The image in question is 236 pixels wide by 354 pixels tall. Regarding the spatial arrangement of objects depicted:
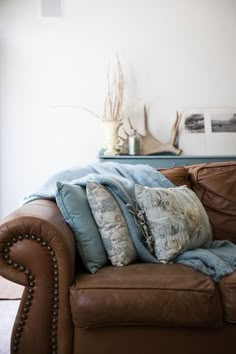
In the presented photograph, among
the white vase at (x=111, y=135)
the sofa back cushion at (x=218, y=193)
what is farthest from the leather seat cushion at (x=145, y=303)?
the white vase at (x=111, y=135)

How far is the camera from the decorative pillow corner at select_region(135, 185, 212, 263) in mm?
1538

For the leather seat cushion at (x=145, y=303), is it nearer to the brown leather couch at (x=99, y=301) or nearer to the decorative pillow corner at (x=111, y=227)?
the brown leather couch at (x=99, y=301)

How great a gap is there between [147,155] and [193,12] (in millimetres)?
1508

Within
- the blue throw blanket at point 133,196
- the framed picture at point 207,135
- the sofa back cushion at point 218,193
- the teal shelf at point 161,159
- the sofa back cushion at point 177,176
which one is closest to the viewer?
the blue throw blanket at point 133,196

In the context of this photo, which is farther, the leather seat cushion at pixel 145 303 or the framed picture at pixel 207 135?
the framed picture at pixel 207 135

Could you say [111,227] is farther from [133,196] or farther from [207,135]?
[207,135]

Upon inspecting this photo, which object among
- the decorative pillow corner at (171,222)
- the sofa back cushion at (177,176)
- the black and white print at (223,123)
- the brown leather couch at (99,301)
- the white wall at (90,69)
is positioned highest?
the white wall at (90,69)

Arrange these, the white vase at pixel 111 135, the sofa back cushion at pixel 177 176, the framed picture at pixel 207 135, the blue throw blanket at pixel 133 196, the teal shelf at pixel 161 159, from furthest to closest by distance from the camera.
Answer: the framed picture at pixel 207 135 → the white vase at pixel 111 135 → the teal shelf at pixel 161 159 → the sofa back cushion at pixel 177 176 → the blue throw blanket at pixel 133 196

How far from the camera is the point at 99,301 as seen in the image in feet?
4.09

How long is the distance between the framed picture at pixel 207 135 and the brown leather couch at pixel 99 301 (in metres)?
2.17

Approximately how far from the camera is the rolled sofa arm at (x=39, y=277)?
50.6 inches

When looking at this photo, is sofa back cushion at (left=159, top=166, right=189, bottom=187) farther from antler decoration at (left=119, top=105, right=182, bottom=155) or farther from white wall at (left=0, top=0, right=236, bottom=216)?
white wall at (left=0, top=0, right=236, bottom=216)

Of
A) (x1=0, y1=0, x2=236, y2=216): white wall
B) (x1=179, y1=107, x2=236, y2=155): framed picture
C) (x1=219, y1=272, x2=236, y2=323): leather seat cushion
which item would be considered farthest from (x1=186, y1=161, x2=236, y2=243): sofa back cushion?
(x1=0, y1=0, x2=236, y2=216): white wall

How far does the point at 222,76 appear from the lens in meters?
3.45
